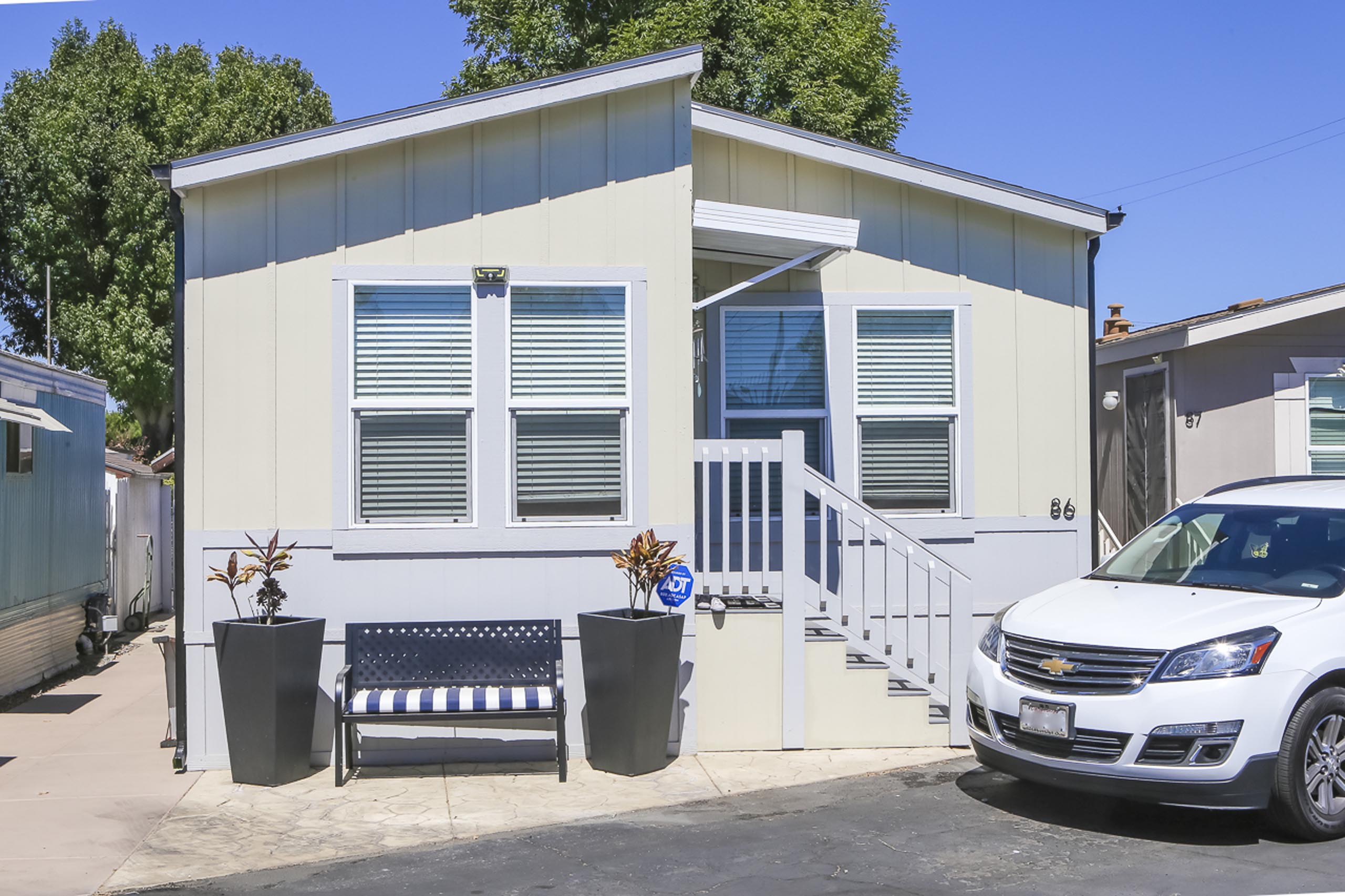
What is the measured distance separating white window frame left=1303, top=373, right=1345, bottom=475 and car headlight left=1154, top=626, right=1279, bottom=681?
21.2ft

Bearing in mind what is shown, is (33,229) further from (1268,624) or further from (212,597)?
(1268,624)

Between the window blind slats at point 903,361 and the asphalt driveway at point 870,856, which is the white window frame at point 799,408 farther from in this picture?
the asphalt driveway at point 870,856

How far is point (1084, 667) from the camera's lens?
5.97 meters

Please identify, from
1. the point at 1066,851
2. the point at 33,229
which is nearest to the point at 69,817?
the point at 1066,851

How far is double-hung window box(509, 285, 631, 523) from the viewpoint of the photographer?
7895 mm

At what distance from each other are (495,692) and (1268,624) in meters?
4.10

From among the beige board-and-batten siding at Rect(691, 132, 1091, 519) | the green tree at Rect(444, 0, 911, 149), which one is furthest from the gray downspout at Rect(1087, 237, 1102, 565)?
the green tree at Rect(444, 0, 911, 149)

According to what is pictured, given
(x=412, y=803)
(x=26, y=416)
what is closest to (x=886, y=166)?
(x=412, y=803)

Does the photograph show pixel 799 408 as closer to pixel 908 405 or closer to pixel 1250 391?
pixel 908 405

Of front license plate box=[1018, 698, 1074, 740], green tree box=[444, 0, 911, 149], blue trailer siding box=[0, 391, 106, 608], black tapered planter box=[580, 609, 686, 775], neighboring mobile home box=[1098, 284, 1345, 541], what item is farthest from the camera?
green tree box=[444, 0, 911, 149]

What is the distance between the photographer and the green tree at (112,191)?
24.9 metres

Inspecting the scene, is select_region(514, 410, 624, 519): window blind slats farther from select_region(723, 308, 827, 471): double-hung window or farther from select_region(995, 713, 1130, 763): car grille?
select_region(995, 713, 1130, 763): car grille

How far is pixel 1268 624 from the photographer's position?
228 inches

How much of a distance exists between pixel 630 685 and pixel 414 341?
2.53m
